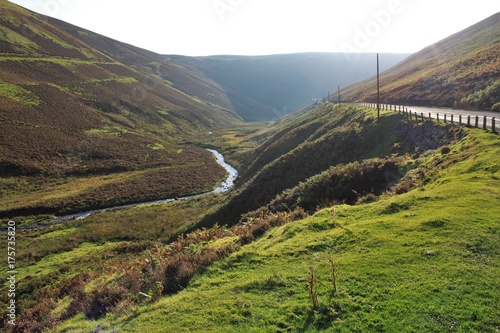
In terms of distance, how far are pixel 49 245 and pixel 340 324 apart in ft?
120

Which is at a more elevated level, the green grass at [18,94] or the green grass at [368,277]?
the green grass at [18,94]

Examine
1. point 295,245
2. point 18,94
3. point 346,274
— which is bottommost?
point 295,245

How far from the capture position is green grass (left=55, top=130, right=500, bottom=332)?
752 centimetres

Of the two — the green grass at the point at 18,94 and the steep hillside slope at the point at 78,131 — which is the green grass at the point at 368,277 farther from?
the green grass at the point at 18,94

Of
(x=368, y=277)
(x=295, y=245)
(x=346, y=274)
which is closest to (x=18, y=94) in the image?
(x=295, y=245)

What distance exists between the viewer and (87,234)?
125ft

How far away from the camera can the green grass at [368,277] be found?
24.7 ft

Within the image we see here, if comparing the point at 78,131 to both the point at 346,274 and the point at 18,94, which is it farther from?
the point at 346,274

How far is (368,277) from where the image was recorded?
9.09m

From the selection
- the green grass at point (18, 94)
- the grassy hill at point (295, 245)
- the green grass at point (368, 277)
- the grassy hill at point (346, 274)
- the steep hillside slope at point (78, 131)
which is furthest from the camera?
the green grass at point (18, 94)

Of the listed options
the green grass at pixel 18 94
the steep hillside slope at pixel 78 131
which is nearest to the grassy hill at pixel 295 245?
the steep hillside slope at pixel 78 131

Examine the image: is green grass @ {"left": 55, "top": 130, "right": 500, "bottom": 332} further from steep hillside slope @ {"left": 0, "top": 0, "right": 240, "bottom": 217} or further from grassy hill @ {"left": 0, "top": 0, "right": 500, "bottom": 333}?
steep hillside slope @ {"left": 0, "top": 0, "right": 240, "bottom": 217}

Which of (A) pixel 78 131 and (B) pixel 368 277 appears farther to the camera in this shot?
(A) pixel 78 131

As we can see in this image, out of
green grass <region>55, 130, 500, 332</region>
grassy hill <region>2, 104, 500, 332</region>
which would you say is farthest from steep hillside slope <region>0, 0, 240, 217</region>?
green grass <region>55, 130, 500, 332</region>
